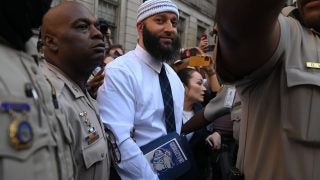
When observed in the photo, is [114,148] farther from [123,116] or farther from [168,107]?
[168,107]

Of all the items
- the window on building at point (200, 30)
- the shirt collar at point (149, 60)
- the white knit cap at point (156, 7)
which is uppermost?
the window on building at point (200, 30)

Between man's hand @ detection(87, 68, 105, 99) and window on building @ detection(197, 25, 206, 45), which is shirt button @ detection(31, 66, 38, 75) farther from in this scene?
window on building @ detection(197, 25, 206, 45)

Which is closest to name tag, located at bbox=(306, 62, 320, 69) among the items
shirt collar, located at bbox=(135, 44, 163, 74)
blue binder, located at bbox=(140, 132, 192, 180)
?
blue binder, located at bbox=(140, 132, 192, 180)

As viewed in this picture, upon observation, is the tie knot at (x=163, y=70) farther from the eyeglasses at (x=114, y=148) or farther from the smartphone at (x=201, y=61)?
the smartphone at (x=201, y=61)

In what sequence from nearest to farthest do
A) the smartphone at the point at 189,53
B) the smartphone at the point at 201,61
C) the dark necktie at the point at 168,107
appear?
the dark necktie at the point at 168,107, the smartphone at the point at 201,61, the smartphone at the point at 189,53

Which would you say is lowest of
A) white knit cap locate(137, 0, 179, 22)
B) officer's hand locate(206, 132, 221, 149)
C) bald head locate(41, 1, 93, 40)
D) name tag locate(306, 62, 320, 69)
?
officer's hand locate(206, 132, 221, 149)

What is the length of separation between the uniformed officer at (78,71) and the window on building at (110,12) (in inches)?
364

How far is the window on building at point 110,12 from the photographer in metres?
11.5

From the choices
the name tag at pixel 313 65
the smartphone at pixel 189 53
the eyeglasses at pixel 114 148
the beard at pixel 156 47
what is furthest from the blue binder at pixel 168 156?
the smartphone at pixel 189 53

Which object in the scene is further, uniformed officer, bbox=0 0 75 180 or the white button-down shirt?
the white button-down shirt

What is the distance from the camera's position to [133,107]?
8.27ft

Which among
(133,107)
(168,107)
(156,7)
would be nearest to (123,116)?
(133,107)

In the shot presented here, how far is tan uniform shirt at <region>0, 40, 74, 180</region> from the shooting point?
1018 millimetres

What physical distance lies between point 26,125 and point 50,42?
124 centimetres
